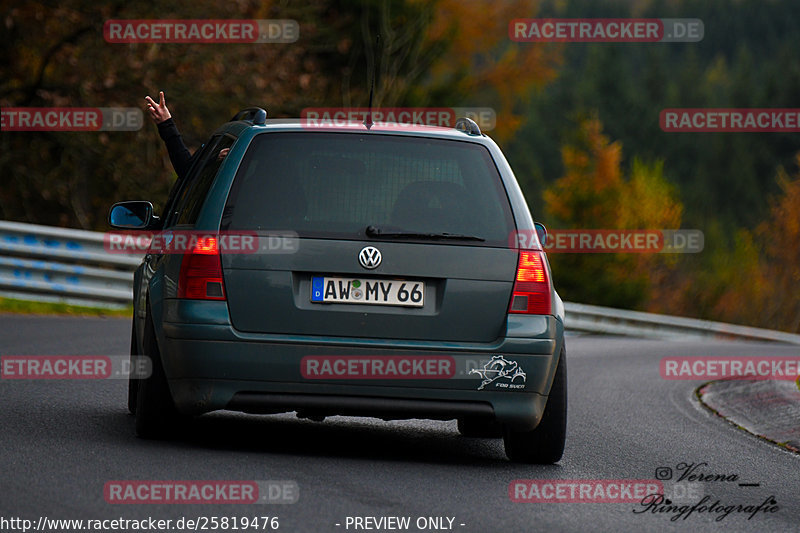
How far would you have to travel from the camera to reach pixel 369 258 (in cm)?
666

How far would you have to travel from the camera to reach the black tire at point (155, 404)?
691cm

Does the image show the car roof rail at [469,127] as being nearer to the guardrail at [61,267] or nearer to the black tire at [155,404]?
the black tire at [155,404]

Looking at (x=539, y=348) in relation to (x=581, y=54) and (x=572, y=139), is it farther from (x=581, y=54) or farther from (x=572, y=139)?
(x=581, y=54)

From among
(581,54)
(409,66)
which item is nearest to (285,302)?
(409,66)

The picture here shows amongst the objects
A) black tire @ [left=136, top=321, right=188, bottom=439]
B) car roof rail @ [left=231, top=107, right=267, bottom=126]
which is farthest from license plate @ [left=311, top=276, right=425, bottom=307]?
car roof rail @ [left=231, top=107, right=267, bottom=126]

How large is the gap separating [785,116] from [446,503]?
93909mm

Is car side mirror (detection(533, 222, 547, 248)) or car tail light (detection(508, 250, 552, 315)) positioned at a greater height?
car side mirror (detection(533, 222, 547, 248))

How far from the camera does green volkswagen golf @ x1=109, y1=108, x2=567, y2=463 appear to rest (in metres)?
6.63

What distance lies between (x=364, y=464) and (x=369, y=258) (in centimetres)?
100

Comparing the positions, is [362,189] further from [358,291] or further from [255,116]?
[255,116]

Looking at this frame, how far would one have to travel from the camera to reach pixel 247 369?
6.61 m

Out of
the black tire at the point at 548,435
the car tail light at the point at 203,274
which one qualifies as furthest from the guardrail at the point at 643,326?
the car tail light at the point at 203,274

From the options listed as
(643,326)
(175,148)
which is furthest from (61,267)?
(643,326)

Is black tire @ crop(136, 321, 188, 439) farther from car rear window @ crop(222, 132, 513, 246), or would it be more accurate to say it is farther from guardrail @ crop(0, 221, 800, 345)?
guardrail @ crop(0, 221, 800, 345)
